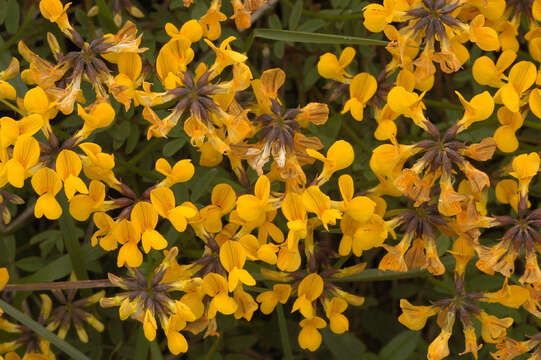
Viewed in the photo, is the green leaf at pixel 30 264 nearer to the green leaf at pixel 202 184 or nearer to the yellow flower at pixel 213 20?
the green leaf at pixel 202 184

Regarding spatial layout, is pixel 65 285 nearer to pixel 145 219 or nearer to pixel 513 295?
pixel 145 219

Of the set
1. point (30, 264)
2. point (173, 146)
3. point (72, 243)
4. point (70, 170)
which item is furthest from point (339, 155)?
point (30, 264)

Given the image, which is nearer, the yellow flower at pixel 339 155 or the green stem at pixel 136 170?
the yellow flower at pixel 339 155

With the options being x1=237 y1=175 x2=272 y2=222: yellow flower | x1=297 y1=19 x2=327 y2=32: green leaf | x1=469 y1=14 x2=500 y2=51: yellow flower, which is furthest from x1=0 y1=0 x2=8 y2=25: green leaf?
x1=469 y1=14 x2=500 y2=51: yellow flower

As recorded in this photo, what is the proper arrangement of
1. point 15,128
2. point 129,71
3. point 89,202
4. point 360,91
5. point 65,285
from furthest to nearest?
point 360,91 < point 65,285 < point 129,71 < point 89,202 < point 15,128

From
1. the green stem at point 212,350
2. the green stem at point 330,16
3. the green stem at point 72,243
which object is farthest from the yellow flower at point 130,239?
the green stem at point 330,16

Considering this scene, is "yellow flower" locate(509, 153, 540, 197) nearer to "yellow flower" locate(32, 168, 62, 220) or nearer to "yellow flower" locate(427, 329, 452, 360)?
"yellow flower" locate(427, 329, 452, 360)
